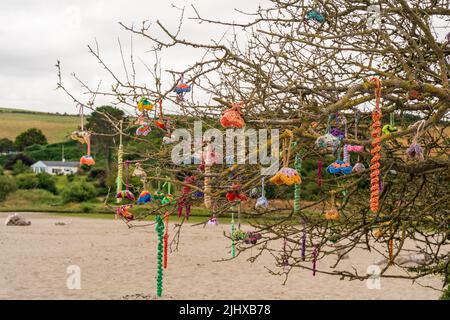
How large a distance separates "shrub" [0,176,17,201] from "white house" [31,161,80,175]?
49.6ft

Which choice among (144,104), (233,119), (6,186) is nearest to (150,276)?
(144,104)

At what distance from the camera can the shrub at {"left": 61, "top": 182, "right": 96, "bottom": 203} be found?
4388cm

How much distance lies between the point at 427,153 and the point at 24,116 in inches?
3336

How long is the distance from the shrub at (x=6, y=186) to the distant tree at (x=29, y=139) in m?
24.6

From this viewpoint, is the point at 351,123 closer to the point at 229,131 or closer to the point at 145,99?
the point at 229,131

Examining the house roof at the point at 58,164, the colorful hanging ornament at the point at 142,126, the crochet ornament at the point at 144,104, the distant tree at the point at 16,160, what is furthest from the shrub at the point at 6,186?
the crochet ornament at the point at 144,104

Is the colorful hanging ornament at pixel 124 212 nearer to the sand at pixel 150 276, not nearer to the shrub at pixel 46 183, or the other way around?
the sand at pixel 150 276

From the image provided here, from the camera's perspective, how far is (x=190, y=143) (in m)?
4.83

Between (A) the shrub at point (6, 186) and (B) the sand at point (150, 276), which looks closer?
(B) the sand at point (150, 276)

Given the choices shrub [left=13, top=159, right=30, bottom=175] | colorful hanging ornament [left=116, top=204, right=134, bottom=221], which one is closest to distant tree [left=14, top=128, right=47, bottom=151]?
shrub [left=13, top=159, right=30, bottom=175]

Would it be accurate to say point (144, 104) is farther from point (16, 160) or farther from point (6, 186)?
point (16, 160)

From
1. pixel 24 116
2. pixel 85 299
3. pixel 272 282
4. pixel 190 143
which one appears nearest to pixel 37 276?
pixel 85 299

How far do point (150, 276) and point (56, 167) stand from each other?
51019 millimetres

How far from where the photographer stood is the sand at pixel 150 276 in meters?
12.2
